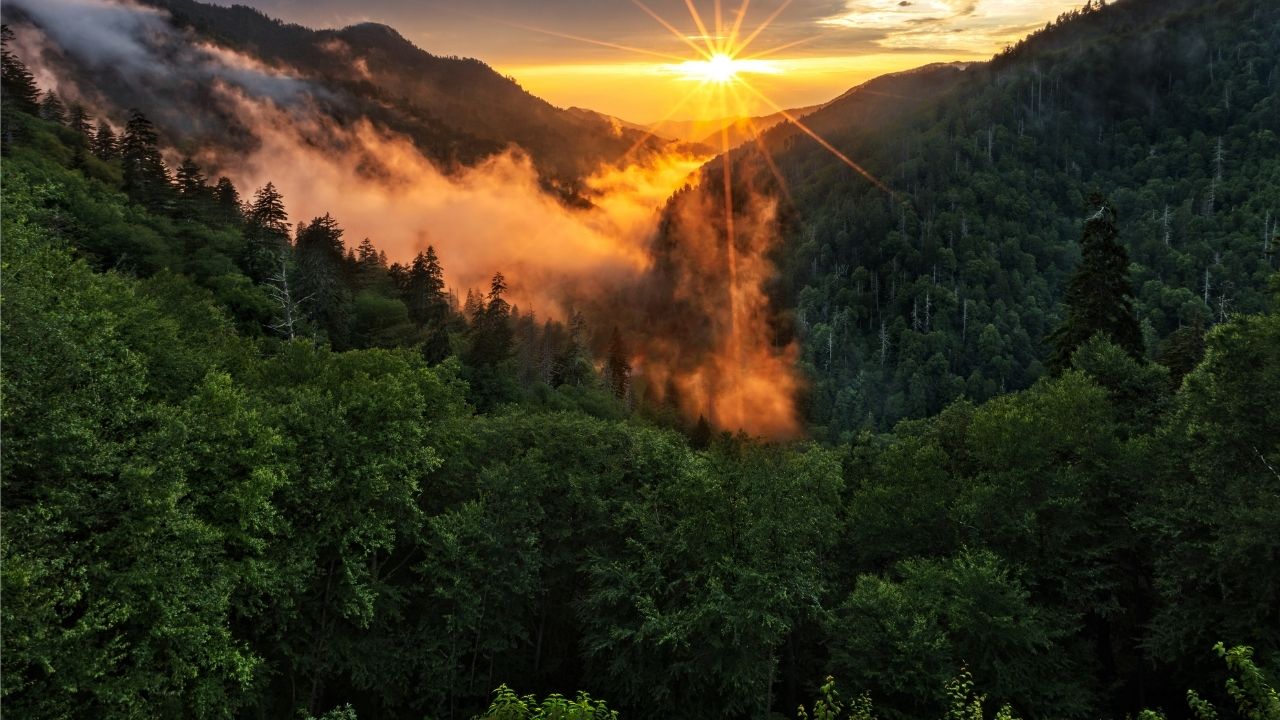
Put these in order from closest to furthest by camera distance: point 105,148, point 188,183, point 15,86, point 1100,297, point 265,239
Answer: point 1100,297 → point 265,239 → point 15,86 → point 188,183 → point 105,148

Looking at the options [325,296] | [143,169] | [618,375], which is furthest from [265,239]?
[618,375]

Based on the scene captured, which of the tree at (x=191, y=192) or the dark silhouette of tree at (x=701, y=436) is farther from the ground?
the tree at (x=191, y=192)

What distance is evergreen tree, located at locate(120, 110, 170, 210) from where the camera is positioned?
271 feet

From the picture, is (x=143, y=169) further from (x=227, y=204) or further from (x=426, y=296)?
(x=426, y=296)

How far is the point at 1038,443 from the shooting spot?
33906mm

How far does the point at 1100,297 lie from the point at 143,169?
103 m

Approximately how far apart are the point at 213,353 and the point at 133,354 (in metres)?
10.4

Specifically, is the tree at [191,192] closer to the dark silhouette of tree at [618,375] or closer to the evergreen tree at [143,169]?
the evergreen tree at [143,169]

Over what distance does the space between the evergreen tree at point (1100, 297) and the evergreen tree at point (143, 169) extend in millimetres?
95488

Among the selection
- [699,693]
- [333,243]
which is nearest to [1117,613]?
[699,693]

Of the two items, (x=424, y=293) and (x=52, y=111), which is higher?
(x=52, y=111)

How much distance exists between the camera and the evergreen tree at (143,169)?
82.8 meters

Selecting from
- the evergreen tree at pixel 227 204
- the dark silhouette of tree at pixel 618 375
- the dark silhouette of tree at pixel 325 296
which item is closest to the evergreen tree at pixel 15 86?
the evergreen tree at pixel 227 204

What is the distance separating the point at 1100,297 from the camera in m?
46.4
